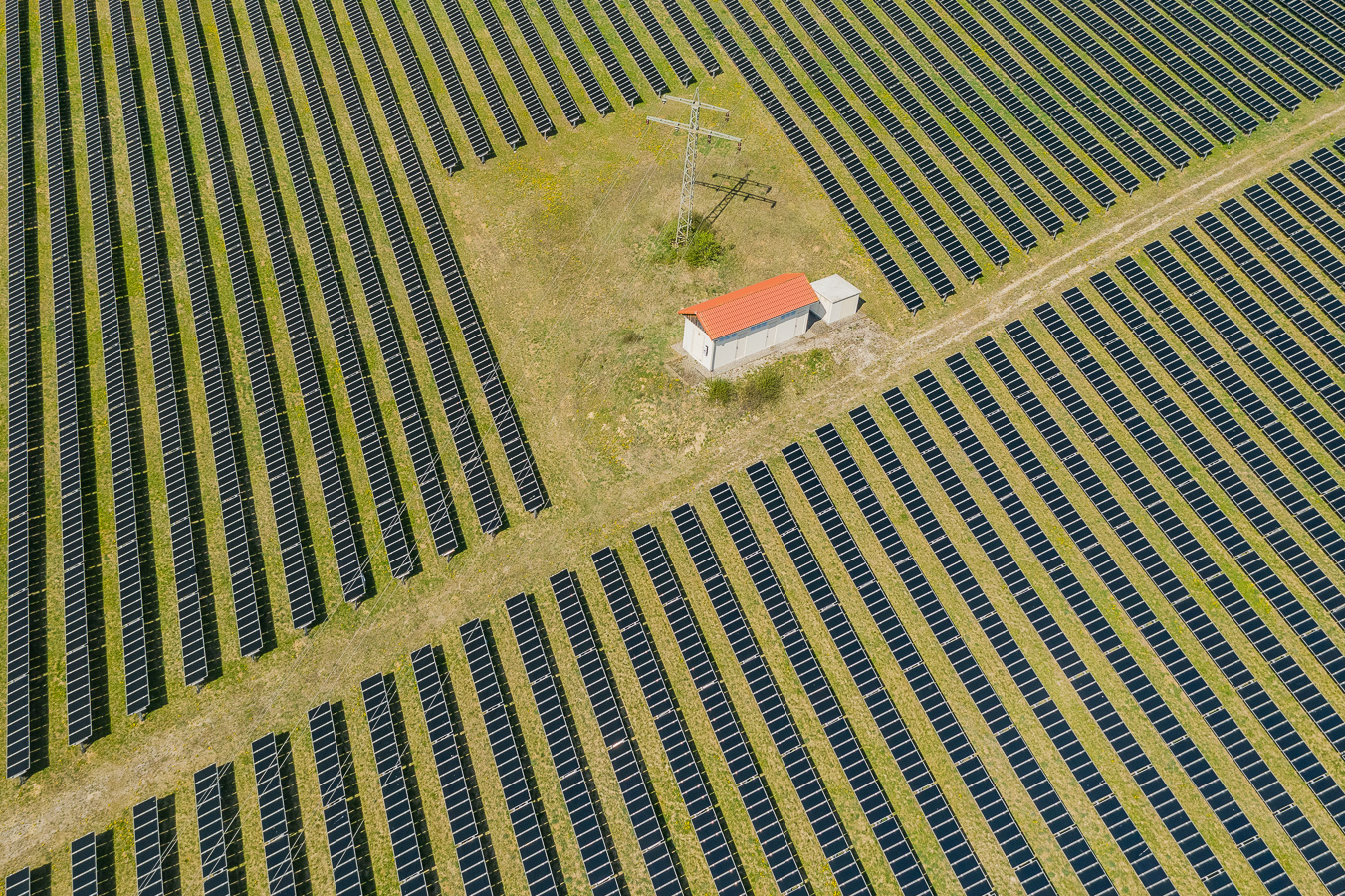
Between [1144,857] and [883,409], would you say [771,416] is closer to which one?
[883,409]

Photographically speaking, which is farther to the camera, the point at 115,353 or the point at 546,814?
the point at 115,353

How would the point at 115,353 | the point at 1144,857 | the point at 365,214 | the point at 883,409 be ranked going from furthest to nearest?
the point at 365,214 → the point at 115,353 → the point at 883,409 → the point at 1144,857

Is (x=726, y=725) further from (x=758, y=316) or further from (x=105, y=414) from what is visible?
(x=105, y=414)

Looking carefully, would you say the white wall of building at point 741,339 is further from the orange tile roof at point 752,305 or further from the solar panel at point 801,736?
the solar panel at point 801,736

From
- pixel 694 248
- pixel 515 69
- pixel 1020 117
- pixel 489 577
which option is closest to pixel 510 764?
pixel 489 577

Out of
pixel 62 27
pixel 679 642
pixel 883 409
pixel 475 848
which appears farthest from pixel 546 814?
pixel 62 27

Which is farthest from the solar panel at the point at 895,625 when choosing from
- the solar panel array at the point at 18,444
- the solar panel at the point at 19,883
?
the solar panel array at the point at 18,444

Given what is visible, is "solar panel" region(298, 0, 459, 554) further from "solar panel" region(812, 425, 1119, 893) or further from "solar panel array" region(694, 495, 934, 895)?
"solar panel" region(812, 425, 1119, 893)
